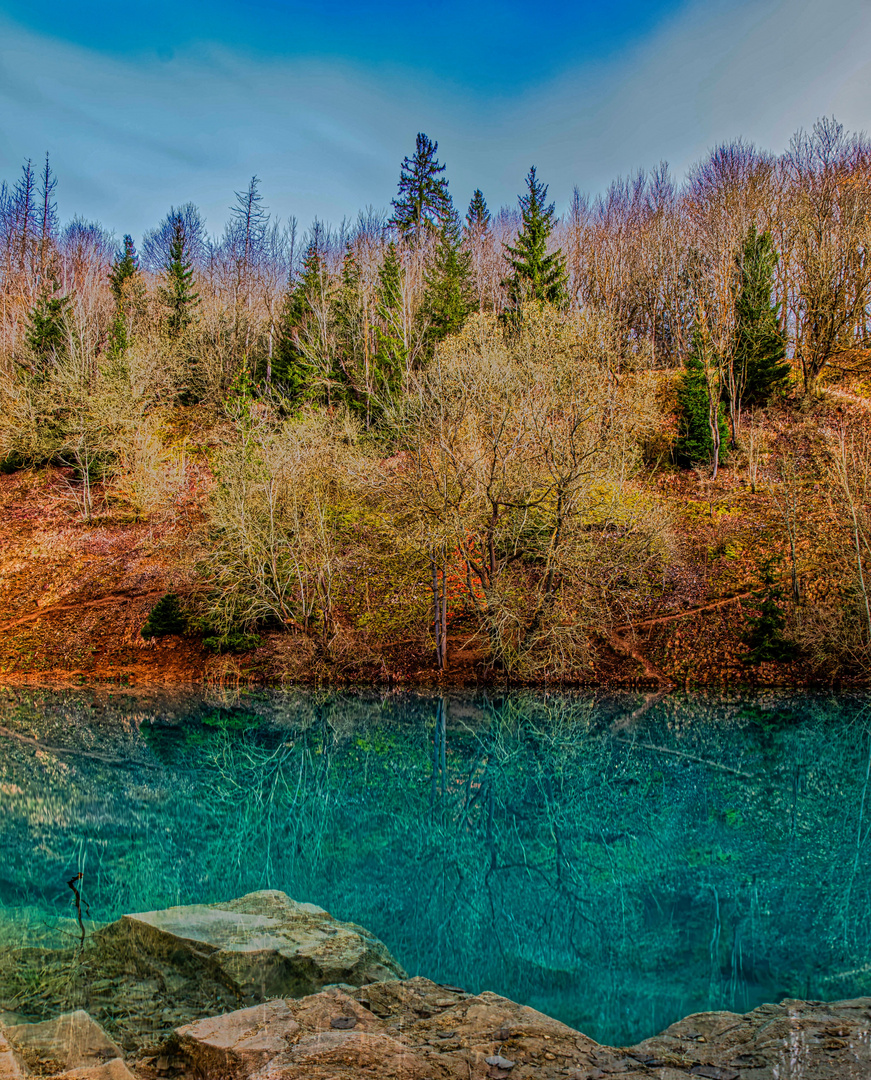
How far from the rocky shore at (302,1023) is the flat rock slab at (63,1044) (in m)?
Answer: 0.01

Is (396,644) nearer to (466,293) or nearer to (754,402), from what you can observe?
(754,402)

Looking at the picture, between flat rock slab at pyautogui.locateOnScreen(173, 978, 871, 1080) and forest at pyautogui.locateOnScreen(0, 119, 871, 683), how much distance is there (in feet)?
53.5

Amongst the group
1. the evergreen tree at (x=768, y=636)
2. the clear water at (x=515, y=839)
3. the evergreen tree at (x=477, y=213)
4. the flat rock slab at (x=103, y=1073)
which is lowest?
the clear water at (x=515, y=839)

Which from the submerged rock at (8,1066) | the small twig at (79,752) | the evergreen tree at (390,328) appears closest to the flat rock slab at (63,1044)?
the submerged rock at (8,1066)

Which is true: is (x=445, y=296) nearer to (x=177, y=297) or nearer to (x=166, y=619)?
(x=177, y=297)

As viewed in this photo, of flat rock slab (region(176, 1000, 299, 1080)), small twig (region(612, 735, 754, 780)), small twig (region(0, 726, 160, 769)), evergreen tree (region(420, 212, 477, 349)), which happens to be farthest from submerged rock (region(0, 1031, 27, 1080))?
evergreen tree (region(420, 212, 477, 349))

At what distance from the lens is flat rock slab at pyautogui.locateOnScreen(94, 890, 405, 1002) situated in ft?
16.5

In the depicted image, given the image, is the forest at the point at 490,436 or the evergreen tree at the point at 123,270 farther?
the evergreen tree at the point at 123,270

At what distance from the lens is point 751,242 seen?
1330 inches

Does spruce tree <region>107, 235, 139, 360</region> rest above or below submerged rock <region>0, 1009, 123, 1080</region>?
above

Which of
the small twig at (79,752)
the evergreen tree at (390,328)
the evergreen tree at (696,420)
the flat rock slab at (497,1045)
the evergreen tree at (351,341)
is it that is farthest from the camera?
the evergreen tree at (351,341)

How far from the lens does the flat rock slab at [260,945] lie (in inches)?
198

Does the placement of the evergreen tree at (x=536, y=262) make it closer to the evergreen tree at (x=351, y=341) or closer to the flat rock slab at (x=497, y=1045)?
the evergreen tree at (x=351, y=341)

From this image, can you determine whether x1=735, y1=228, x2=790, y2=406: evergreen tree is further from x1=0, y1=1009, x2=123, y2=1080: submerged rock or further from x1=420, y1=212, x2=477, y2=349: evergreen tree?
x1=0, y1=1009, x2=123, y2=1080: submerged rock
